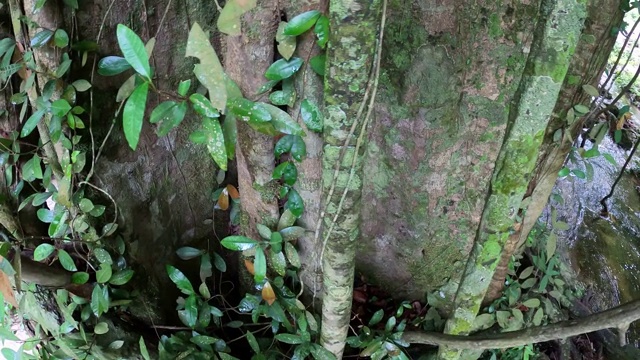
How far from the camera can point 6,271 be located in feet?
3.79

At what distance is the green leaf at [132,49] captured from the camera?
2.82 ft

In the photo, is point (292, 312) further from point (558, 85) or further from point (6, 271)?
point (558, 85)

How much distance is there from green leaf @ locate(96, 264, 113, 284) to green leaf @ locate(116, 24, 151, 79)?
25.9 inches

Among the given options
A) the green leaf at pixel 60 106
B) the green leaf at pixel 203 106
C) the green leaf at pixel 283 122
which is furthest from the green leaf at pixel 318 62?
the green leaf at pixel 60 106

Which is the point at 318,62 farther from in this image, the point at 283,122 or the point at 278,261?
the point at 278,261

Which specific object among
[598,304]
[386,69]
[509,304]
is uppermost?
[386,69]

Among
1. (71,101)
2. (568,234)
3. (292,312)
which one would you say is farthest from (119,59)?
(568,234)

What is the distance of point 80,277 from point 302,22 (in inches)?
34.0

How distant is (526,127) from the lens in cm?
93

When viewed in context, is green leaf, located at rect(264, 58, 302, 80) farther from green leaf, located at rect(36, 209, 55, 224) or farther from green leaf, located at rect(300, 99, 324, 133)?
green leaf, located at rect(36, 209, 55, 224)

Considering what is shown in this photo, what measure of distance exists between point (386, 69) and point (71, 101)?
751 mm

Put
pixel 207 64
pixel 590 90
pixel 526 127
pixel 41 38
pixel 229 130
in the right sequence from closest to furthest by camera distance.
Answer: pixel 207 64 → pixel 526 127 → pixel 229 130 → pixel 41 38 → pixel 590 90

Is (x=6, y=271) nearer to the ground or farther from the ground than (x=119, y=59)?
nearer to the ground

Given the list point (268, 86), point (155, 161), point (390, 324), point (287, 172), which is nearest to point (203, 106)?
point (268, 86)
